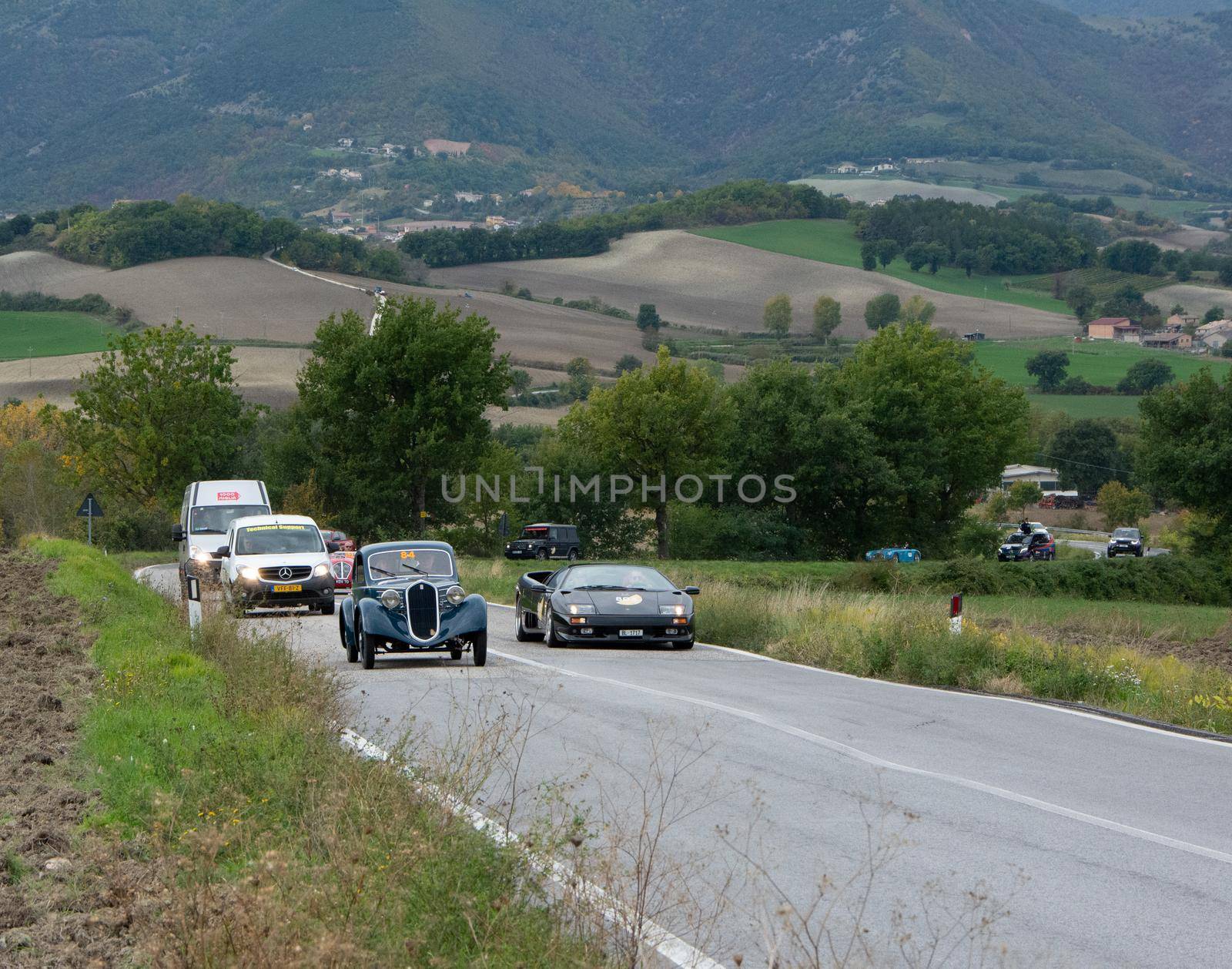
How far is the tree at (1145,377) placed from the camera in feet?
447

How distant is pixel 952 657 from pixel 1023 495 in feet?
386

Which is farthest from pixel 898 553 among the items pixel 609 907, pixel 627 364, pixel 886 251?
pixel 886 251

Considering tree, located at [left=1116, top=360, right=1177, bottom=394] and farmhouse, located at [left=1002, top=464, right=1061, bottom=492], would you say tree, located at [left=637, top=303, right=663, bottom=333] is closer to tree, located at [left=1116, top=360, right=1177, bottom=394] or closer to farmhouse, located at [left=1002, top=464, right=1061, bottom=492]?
farmhouse, located at [left=1002, top=464, right=1061, bottom=492]

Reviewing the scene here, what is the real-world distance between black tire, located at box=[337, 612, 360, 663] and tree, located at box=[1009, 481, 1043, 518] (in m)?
114

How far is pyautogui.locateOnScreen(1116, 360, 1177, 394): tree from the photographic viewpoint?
5369 inches

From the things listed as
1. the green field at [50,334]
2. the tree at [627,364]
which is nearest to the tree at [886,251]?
the tree at [627,364]

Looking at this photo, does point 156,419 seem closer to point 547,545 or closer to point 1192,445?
point 547,545

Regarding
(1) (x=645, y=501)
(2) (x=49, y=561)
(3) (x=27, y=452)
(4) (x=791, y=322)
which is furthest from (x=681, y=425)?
(4) (x=791, y=322)

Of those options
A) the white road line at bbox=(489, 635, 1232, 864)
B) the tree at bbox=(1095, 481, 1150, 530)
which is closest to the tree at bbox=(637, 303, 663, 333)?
the tree at bbox=(1095, 481, 1150, 530)

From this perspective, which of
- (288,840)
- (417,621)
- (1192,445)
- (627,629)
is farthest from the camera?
(1192,445)

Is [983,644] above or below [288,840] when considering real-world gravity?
below

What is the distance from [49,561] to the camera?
116ft

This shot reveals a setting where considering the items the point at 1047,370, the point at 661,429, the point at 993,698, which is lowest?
the point at 993,698

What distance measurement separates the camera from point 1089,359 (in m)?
148
